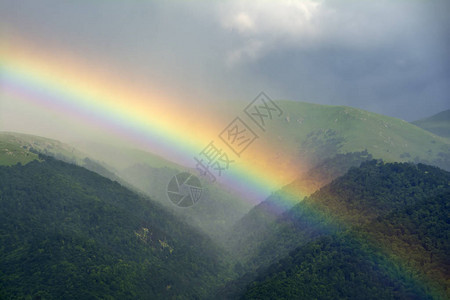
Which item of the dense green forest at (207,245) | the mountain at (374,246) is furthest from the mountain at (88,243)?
the mountain at (374,246)

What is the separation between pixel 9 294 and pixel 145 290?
132ft

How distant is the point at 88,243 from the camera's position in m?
110

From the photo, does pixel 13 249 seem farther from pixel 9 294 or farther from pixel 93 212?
pixel 93 212

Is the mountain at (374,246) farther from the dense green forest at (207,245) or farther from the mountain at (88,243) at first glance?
the mountain at (88,243)

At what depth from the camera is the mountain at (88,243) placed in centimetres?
9206

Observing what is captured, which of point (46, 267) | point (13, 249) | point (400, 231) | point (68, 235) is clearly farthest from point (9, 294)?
point (400, 231)

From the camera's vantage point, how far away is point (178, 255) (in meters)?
146

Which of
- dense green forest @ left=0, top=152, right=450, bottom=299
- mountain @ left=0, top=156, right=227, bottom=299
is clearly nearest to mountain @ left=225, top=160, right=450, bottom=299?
dense green forest @ left=0, top=152, right=450, bottom=299

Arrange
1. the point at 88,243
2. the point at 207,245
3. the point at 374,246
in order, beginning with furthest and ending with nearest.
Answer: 1. the point at 207,245
2. the point at 88,243
3. the point at 374,246

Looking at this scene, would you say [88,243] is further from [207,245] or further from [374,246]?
[374,246]

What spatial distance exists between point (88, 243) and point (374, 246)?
318 feet

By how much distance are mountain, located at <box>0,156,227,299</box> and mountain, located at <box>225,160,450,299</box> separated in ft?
91.6

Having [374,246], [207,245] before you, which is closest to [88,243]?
[207,245]

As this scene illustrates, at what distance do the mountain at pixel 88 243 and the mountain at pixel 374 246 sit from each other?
2792 cm
